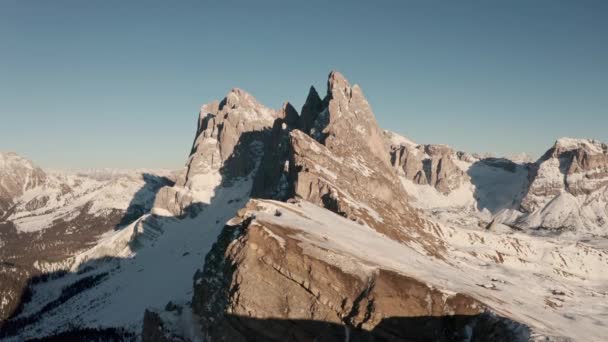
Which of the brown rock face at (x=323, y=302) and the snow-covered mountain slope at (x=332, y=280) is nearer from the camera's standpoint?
the brown rock face at (x=323, y=302)

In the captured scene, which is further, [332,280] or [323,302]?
[332,280]

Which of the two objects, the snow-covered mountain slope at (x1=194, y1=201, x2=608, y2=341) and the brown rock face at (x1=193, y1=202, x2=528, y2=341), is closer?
the brown rock face at (x1=193, y1=202, x2=528, y2=341)

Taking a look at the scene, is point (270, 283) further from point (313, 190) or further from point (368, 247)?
point (313, 190)

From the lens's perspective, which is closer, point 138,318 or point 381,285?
point 381,285

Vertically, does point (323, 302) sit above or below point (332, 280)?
below

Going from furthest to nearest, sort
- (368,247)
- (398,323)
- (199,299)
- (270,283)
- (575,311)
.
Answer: (575,311) < (199,299) < (368,247) < (270,283) < (398,323)

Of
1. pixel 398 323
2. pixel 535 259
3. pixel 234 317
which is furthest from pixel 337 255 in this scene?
pixel 535 259

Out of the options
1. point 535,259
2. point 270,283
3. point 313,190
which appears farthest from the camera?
point 535,259

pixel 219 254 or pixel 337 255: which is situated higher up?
pixel 337 255
